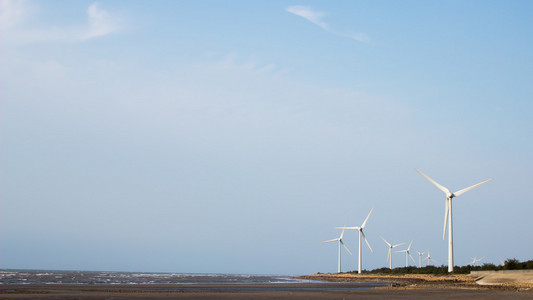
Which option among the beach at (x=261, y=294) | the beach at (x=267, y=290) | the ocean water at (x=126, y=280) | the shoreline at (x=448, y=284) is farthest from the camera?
the ocean water at (x=126, y=280)

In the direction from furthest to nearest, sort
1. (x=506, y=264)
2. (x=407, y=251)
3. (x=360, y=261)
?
1. (x=407, y=251)
2. (x=360, y=261)
3. (x=506, y=264)

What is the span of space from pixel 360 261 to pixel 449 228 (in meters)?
45.5

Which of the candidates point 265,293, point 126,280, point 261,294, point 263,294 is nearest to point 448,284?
point 265,293

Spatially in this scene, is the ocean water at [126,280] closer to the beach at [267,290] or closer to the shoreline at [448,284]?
the beach at [267,290]

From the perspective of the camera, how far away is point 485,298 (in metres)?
28.5

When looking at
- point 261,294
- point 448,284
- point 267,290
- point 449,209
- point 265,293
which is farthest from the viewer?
point 449,209

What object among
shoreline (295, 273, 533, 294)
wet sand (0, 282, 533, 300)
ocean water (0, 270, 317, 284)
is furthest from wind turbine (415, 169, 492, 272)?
wet sand (0, 282, 533, 300)

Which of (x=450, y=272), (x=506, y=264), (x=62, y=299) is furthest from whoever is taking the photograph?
(x=450, y=272)

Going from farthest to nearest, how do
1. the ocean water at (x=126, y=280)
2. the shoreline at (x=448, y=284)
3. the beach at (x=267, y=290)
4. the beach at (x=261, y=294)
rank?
the ocean water at (x=126, y=280) → the shoreline at (x=448, y=284) → the beach at (x=267, y=290) → the beach at (x=261, y=294)

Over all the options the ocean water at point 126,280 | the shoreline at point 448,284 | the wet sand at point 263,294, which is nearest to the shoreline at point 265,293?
the wet sand at point 263,294

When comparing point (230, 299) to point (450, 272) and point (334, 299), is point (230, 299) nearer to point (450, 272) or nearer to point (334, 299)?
point (334, 299)

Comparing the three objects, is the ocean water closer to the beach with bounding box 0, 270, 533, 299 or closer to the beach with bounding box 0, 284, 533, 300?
the beach with bounding box 0, 270, 533, 299

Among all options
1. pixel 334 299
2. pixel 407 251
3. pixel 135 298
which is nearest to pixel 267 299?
pixel 334 299

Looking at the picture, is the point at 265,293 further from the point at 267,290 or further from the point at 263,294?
the point at 267,290
